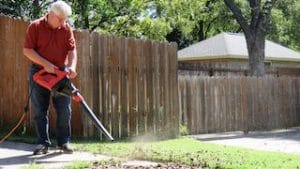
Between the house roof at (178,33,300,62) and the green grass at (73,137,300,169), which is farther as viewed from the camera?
the house roof at (178,33,300,62)

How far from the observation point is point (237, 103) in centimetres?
1773

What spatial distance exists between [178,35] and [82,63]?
40155 millimetres

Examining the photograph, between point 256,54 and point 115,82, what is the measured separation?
12481 millimetres

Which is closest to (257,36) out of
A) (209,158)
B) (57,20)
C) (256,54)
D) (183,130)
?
(256,54)

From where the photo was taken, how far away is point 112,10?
30.4m

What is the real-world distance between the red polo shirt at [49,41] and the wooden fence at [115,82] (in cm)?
321

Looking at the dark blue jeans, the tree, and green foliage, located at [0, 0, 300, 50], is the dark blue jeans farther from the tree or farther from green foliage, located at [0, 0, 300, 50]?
the tree

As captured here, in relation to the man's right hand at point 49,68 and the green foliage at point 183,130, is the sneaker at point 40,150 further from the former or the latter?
the green foliage at point 183,130

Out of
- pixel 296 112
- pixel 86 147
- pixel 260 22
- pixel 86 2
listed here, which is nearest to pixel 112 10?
pixel 86 2

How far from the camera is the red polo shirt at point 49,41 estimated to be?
777 cm

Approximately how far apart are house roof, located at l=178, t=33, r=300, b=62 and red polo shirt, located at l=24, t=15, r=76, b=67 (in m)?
23.5

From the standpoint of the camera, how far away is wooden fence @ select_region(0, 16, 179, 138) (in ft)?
36.7

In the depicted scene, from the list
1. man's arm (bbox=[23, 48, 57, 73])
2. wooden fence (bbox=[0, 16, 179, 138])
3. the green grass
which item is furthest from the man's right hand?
wooden fence (bbox=[0, 16, 179, 138])

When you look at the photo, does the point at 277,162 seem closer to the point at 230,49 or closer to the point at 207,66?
the point at 207,66
